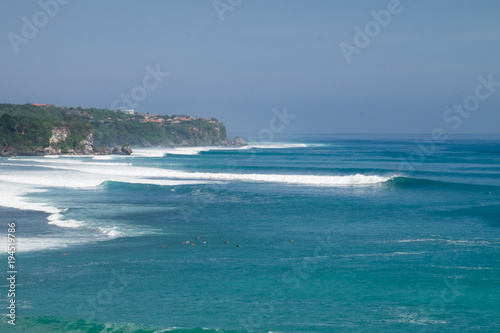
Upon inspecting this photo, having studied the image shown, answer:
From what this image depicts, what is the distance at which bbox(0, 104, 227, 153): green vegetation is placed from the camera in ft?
259

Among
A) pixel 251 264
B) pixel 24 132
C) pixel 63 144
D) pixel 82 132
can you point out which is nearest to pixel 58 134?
pixel 63 144

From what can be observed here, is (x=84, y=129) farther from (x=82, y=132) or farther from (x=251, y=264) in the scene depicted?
(x=251, y=264)

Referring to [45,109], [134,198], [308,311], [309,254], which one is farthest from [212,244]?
[45,109]

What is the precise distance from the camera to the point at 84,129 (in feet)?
293

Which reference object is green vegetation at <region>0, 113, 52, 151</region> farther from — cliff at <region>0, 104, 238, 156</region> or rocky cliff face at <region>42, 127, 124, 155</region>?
rocky cliff face at <region>42, 127, 124, 155</region>

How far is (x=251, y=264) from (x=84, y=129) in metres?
77.0

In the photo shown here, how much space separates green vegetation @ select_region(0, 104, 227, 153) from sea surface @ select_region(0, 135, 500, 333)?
4983cm

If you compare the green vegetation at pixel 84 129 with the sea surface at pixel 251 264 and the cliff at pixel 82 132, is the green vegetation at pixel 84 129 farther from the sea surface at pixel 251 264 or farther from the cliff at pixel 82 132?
A: the sea surface at pixel 251 264

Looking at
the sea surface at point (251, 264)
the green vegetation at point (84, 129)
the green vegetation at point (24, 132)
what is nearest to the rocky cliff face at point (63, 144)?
the green vegetation at point (84, 129)

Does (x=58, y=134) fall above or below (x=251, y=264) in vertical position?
above

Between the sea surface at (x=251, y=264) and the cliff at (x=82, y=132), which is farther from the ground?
the cliff at (x=82, y=132)

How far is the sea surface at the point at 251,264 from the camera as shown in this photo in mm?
12727

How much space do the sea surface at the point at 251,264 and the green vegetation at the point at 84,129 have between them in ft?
163

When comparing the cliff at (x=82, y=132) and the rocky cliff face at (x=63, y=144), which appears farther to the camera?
the rocky cliff face at (x=63, y=144)
